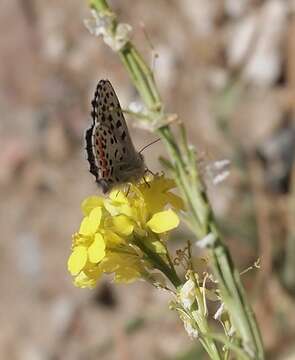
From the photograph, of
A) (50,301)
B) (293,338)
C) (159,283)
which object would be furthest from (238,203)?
(159,283)

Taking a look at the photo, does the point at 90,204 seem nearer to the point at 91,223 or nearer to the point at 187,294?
the point at 91,223

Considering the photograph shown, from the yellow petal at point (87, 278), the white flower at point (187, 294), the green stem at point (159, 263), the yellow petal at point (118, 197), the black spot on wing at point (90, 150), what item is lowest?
the white flower at point (187, 294)

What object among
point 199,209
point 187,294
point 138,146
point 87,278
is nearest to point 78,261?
point 87,278

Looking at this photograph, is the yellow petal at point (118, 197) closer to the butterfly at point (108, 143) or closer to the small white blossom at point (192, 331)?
the butterfly at point (108, 143)

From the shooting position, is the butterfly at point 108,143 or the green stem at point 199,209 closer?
the green stem at point 199,209

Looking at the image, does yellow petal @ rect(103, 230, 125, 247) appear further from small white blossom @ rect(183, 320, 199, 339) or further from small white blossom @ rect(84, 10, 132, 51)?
small white blossom @ rect(84, 10, 132, 51)

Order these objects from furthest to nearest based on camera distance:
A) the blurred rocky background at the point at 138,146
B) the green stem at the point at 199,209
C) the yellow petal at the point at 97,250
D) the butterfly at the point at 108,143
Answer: the blurred rocky background at the point at 138,146 → the butterfly at the point at 108,143 → the yellow petal at the point at 97,250 → the green stem at the point at 199,209

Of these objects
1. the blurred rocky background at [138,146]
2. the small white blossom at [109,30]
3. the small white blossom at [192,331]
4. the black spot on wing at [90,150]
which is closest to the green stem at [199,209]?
the small white blossom at [109,30]

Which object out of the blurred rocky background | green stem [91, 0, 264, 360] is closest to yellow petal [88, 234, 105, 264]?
green stem [91, 0, 264, 360]

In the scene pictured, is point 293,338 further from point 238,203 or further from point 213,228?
point 213,228
